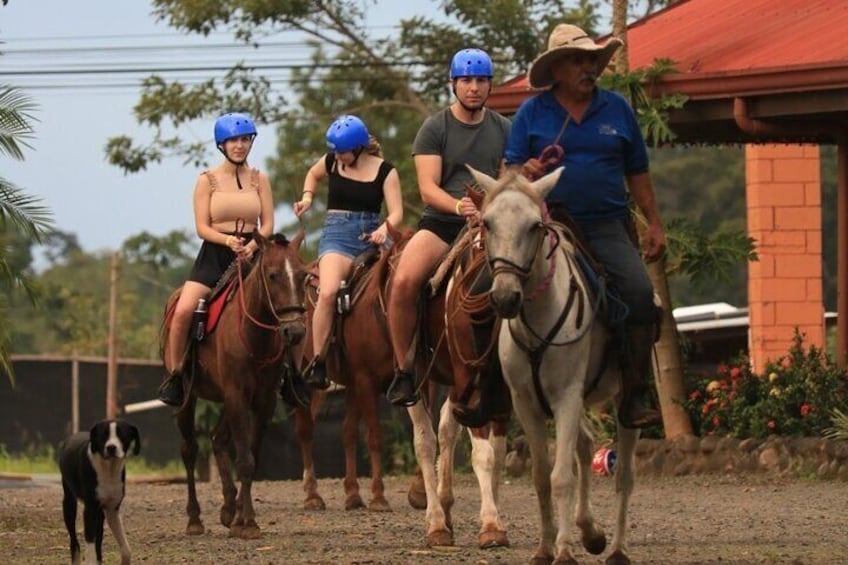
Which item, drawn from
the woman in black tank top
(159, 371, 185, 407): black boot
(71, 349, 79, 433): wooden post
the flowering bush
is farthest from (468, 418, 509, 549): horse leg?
(71, 349, 79, 433): wooden post

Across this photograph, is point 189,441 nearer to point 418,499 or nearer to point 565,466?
point 418,499

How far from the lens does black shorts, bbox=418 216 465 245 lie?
13438mm

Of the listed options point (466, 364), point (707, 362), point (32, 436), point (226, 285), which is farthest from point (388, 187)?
point (32, 436)

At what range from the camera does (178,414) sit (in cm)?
1555

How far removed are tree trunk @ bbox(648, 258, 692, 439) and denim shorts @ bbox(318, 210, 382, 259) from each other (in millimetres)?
5164

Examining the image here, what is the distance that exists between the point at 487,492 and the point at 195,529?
2.99 metres

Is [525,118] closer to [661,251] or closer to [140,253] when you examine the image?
[661,251]

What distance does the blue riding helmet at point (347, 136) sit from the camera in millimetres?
15555

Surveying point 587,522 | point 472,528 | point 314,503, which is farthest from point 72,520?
point 314,503

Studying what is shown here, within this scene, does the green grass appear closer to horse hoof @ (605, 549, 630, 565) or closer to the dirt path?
the dirt path

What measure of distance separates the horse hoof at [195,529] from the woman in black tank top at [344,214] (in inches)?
66.5

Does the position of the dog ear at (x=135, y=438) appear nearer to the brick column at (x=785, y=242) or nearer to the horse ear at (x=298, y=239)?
the horse ear at (x=298, y=239)

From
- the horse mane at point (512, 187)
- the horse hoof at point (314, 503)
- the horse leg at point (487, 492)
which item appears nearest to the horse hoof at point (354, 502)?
the horse hoof at point (314, 503)

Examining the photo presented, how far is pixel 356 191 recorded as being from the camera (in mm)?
15969
